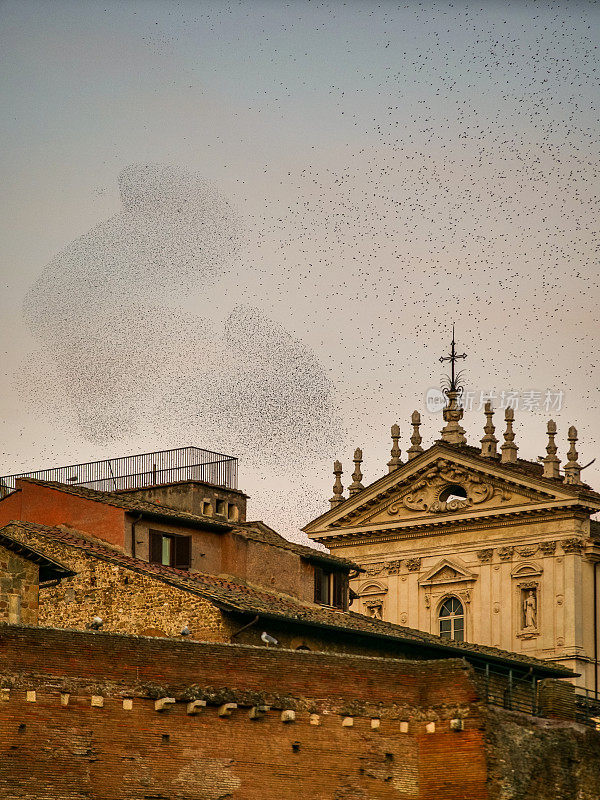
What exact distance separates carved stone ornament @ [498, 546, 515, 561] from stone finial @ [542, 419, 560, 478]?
2.76 m

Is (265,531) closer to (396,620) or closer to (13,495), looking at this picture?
(13,495)

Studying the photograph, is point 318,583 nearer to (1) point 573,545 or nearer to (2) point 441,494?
(1) point 573,545

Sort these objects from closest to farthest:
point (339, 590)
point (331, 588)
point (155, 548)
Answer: point (155, 548)
point (331, 588)
point (339, 590)

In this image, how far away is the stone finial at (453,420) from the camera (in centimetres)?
7112

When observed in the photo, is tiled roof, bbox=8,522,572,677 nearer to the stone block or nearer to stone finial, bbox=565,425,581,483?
the stone block

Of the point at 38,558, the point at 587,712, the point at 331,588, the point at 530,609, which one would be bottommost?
the point at 587,712

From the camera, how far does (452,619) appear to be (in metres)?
70.1

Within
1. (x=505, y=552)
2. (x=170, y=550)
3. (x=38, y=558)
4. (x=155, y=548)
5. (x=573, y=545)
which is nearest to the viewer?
(x=38, y=558)

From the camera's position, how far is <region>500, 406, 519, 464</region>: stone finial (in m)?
69.4

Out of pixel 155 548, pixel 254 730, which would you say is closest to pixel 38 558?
pixel 155 548

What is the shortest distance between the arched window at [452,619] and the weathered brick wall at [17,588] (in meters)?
29.3

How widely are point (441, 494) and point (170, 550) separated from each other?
76.4 ft

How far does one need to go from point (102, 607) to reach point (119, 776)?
359 inches

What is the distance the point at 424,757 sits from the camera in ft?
128
